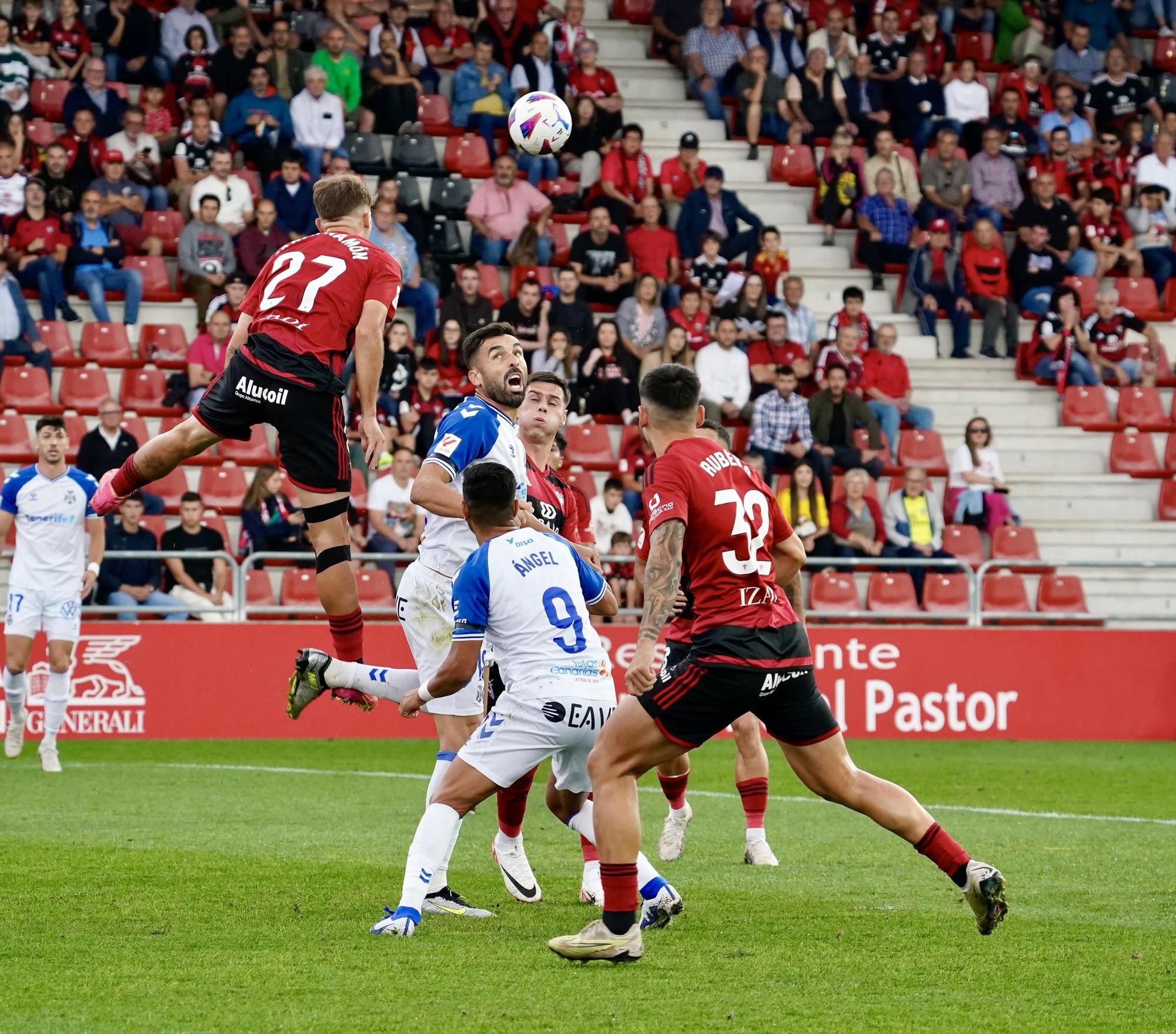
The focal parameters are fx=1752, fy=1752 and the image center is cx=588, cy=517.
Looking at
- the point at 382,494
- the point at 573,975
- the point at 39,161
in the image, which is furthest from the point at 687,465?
the point at 39,161

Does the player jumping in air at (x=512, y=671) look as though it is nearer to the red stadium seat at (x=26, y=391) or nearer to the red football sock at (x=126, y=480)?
the red football sock at (x=126, y=480)

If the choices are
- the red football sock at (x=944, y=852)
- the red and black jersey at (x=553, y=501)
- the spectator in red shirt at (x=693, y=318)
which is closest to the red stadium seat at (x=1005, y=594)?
the spectator in red shirt at (x=693, y=318)

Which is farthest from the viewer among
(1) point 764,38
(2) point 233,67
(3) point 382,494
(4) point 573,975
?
(1) point 764,38

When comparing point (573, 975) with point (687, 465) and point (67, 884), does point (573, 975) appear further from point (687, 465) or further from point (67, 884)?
point (67, 884)

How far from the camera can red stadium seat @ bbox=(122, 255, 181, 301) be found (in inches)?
824

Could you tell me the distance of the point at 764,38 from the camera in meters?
25.3

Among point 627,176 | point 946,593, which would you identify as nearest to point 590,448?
point 946,593

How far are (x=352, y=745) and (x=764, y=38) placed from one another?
13.3 meters

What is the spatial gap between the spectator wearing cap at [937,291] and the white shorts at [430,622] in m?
16.3

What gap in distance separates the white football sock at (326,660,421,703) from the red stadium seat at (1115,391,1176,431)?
53.7 ft

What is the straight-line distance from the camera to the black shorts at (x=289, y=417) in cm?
824

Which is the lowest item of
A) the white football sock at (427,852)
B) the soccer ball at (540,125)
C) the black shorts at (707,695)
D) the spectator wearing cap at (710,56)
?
the white football sock at (427,852)

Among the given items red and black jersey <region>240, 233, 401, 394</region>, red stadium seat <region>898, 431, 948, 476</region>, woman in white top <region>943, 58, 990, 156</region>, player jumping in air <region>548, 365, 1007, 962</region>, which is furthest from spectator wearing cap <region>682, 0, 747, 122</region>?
player jumping in air <region>548, 365, 1007, 962</region>

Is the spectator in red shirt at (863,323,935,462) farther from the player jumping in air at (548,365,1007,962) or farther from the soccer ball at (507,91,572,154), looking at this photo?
the player jumping in air at (548,365,1007,962)
